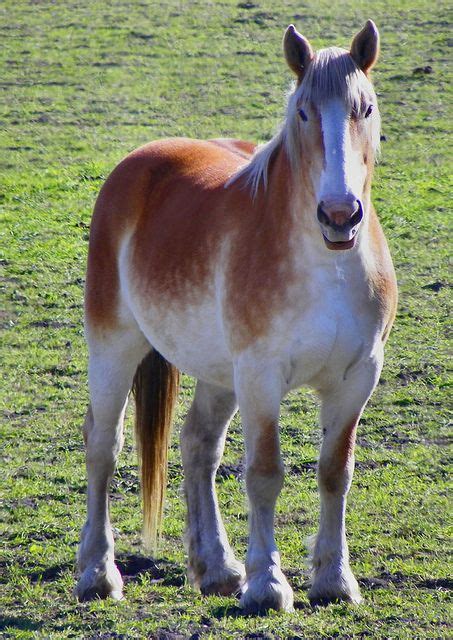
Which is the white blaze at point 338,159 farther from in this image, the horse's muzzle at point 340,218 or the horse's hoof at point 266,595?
the horse's hoof at point 266,595

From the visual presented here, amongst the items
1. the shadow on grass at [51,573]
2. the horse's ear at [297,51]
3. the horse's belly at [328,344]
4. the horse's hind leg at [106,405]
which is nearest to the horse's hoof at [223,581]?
the horse's hind leg at [106,405]

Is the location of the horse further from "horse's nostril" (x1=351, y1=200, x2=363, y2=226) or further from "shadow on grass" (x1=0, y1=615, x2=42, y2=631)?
"shadow on grass" (x1=0, y1=615, x2=42, y2=631)

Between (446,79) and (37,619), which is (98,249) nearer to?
(37,619)

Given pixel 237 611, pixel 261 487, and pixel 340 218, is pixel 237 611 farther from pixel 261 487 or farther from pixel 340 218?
pixel 340 218

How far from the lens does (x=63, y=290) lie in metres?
8.68

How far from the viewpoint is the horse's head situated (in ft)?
12.2

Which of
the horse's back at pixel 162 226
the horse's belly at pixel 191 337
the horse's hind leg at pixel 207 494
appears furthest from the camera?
the horse's hind leg at pixel 207 494

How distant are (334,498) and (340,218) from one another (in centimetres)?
126

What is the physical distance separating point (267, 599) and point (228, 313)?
3.48 feet

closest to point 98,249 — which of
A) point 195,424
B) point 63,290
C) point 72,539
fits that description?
point 195,424

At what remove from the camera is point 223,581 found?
4.87m

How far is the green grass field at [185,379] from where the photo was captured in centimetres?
464

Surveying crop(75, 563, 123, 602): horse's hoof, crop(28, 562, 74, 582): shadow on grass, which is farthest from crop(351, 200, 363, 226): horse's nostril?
crop(28, 562, 74, 582): shadow on grass

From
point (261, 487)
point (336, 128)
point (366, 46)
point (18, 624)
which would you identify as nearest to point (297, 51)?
point (366, 46)
